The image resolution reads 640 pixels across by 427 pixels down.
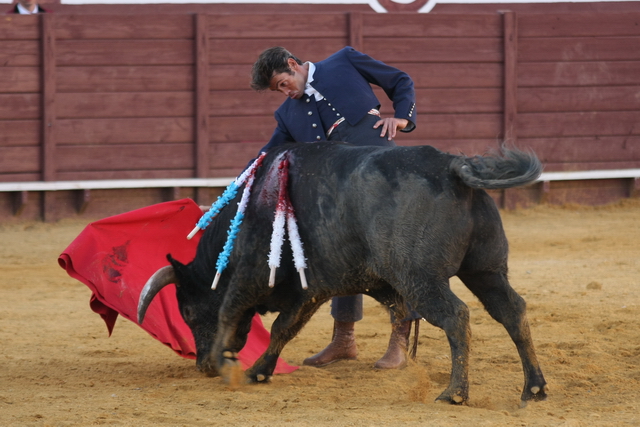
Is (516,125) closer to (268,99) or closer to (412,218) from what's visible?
(268,99)

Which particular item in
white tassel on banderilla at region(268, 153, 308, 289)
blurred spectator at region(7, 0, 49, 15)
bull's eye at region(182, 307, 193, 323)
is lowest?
bull's eye at region(182, 307, 193, 323)

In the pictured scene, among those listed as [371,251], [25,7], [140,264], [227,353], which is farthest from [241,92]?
[371,251]

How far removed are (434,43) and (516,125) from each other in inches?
46.1

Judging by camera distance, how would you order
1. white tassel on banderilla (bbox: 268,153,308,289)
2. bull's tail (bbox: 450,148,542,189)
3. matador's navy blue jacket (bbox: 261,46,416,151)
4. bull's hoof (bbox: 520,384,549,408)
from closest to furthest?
bull's tail (bbox: 450,148,542,189) < bull's hoof (bbox: 520,384,549,408) < white tassel on banderilla (bbox: 268,153,308,289) < matador's navy blue jacket (bbox: 261,46,416,151)

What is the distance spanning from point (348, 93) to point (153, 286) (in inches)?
43.5

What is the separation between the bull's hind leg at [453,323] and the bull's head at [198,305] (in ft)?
3.34

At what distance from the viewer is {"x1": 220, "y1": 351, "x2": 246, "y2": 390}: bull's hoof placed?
3.21 metres

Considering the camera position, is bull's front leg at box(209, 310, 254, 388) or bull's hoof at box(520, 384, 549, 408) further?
bull's front leg at box(209, 310, 254, 388)

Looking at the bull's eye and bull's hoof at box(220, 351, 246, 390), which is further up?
the bull's eye

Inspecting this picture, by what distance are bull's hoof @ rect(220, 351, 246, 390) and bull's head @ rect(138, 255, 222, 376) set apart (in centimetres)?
13

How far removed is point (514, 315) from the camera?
290cm

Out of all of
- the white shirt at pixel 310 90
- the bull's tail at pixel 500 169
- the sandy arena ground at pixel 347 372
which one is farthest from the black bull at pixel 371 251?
the white shirt at pixel 310 90

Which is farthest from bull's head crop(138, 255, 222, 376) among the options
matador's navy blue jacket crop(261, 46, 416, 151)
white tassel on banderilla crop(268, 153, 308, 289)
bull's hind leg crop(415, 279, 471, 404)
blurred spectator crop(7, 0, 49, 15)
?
blurred spectator crop(7, 0, 49, 15)

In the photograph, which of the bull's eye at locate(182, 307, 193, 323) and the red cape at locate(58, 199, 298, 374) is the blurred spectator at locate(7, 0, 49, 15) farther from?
the bull's eye at locate(182, 307, 193, 323)
